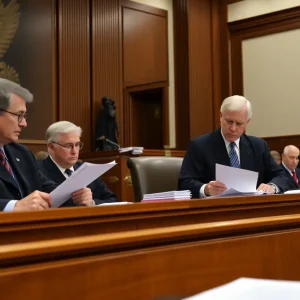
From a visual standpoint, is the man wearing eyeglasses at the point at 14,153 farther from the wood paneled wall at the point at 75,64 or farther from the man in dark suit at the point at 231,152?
the wood paneled wall at the point at 75,64

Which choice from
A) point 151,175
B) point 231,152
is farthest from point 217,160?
point 151,175

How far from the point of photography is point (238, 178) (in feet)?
8.07

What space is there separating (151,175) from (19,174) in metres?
0.72

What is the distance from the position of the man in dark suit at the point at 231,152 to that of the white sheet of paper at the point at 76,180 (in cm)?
120

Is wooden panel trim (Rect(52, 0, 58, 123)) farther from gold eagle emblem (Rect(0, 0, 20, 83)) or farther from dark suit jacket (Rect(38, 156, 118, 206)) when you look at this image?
dark suit jacket (Rect(38, 156, 118, 206))

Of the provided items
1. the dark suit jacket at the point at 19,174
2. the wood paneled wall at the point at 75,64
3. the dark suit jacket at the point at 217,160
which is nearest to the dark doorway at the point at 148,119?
the wood paneled wall at the point at 75,64

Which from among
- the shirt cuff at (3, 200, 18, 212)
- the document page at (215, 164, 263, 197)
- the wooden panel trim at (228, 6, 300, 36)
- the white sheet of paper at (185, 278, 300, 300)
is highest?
the wooden panel trim at (228, 6, 300, 36)

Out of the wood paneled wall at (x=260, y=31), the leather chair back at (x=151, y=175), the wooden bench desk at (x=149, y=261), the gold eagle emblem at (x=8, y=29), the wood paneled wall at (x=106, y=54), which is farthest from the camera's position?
the wood paneled wall at (x=260, y=31)

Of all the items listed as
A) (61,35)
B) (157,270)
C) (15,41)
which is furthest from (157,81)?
(157,270)

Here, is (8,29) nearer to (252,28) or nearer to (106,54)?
(106,54)

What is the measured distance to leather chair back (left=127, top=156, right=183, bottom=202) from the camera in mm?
2889

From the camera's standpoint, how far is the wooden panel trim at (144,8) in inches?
335

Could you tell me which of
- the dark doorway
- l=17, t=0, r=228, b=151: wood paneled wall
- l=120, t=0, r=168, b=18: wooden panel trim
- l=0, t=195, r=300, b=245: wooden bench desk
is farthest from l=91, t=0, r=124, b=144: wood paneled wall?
l=0, t=195, r=300, b=245: wooden bench desk

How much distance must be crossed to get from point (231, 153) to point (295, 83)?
5577 millimetres
